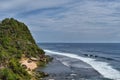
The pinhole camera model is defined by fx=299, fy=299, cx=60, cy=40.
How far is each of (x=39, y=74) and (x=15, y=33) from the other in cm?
3117

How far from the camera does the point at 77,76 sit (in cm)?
5425

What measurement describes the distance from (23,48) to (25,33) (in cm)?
1906

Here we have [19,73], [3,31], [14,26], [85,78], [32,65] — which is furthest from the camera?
[14,26]

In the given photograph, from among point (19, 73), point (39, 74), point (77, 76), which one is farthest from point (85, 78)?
point (19, 73)

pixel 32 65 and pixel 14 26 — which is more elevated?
pixel 14 26

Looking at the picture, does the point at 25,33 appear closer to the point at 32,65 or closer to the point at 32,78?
the point at 32,65

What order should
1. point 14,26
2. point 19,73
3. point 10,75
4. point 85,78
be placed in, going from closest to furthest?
point 10,75 < point 19,73 < point 85,78 < point 14,26

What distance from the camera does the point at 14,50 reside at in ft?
216

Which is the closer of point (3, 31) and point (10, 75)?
point (10, 75)

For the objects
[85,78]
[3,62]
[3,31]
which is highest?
[3,31]

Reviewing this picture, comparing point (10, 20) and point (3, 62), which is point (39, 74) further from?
point (10, 20)

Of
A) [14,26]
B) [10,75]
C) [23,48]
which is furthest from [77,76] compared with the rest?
[14,26]

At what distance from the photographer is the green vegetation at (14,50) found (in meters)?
45.6

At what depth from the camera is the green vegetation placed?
150 feet
